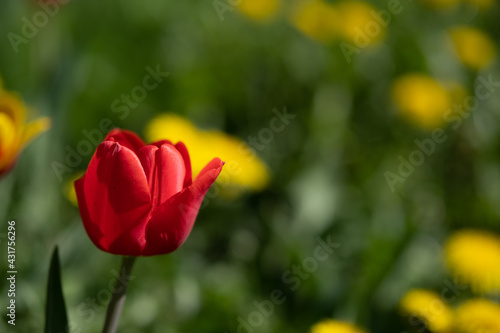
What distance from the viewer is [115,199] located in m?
0.61

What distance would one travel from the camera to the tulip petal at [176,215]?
1.98 feet

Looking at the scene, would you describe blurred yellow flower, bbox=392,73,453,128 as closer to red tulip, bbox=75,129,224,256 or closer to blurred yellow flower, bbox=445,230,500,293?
blurred yellow flower, bbox=445,230,500,293

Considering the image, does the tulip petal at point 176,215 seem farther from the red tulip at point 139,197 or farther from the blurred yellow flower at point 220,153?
the blurred yellow flower at point 220,153

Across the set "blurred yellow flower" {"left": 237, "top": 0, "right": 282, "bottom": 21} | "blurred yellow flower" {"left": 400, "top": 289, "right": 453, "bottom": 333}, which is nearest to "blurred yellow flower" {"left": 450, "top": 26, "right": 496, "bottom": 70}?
"blurred yellow flower" {"left": 237, "top": 0, "right": 282, "bottom": 21}

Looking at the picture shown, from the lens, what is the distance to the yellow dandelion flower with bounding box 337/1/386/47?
2.11m

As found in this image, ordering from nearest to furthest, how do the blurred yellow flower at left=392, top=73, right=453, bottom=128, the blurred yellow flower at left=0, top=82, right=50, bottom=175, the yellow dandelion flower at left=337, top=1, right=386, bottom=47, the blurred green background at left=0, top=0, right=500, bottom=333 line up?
the blurred yellow flower at left=0, top=82, right=50, bottom=175, the blurred green background at left=0, top=0, right=500, bottom=333, the blurred yellow flower at left=392, top=73, right=453, bottom=128, the yellow dandelion flower at left=337, top=1, right=386, bottom=47

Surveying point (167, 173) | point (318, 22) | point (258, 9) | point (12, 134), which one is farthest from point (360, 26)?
point (167, 173)

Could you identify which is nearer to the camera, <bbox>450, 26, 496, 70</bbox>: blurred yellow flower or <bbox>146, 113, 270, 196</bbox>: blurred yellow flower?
<bbox>146, 113, 270, 196</bbox>: blurred yellow flower

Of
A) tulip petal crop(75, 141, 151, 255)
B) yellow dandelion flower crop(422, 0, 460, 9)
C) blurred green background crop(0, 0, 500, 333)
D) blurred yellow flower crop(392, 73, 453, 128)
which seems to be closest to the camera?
tulip petal crop(75, 141, 151, 255)

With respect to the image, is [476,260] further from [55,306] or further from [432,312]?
[55,306]

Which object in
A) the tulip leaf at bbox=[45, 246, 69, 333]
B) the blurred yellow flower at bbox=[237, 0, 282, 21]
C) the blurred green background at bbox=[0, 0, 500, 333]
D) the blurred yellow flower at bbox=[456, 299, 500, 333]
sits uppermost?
the tulip leaf at bbox=[45, 246, 69, 333]

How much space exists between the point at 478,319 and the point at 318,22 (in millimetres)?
1363

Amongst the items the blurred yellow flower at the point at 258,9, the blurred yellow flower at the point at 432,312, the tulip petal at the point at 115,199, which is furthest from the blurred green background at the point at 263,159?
the tulip petal at the point at 115,199

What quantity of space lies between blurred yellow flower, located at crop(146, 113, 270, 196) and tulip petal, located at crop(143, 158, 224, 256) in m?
0.69
